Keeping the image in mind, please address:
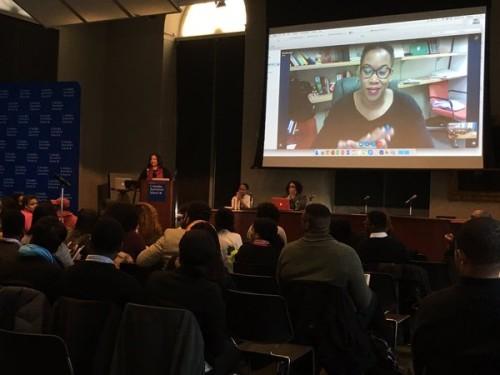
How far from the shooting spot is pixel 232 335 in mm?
3066

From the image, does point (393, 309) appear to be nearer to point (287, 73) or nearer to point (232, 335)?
point (232, 335)

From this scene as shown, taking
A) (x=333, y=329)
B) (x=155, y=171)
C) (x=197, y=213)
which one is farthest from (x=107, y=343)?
(x=155, y=171)

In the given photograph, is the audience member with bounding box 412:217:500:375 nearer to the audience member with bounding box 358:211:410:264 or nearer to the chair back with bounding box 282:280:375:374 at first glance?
the chair back with bounding box 282:280:375:374

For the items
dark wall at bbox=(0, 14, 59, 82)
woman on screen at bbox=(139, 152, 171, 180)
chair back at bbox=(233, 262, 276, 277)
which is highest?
dark wall at bbox=(0, 14, 59, 82)

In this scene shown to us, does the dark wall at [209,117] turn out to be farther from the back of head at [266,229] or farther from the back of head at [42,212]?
the back of head at [266,229]

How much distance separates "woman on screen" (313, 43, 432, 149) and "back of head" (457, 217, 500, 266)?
21.0ft

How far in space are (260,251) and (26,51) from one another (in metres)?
8.45

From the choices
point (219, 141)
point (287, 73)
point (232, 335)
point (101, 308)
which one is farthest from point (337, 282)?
point (219, 141)

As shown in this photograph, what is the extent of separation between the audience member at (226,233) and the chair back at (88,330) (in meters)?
1.92

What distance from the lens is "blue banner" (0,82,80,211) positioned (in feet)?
31.3

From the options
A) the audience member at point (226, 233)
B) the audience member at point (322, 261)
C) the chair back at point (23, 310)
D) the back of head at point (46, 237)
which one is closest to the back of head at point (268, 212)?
the audience member at point (226, 233)

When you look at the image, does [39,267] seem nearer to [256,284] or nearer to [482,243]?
[256,284]

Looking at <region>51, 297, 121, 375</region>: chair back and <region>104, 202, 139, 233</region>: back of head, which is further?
<region>104, 202, 139, 233</region>: back of head

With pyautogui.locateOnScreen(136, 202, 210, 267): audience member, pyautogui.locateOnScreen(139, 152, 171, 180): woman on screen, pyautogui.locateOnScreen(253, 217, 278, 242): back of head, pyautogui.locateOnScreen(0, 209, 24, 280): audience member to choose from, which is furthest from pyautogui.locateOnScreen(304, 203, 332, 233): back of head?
pyautogui.locateOnScreen(139, 152, 171, 180): woman on screen
